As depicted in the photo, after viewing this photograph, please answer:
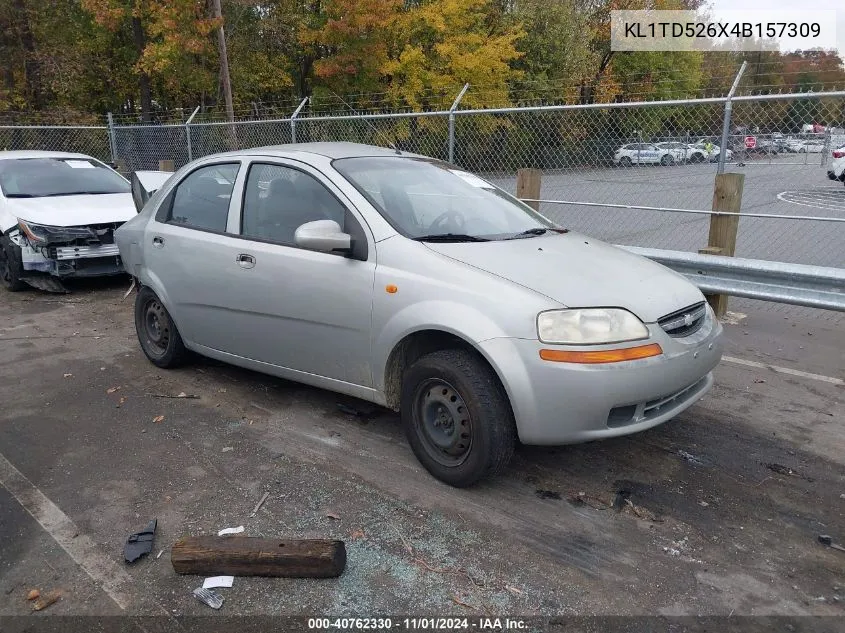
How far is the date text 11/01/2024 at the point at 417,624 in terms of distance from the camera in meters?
2.47

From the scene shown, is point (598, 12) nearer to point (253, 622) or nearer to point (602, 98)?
point (602, 98)

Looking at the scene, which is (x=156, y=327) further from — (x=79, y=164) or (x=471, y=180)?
(x=79, y=164)


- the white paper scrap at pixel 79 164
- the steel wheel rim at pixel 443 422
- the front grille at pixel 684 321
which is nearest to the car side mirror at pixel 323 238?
the steel wheel rim at pixel 443 422

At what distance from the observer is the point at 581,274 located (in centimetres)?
338

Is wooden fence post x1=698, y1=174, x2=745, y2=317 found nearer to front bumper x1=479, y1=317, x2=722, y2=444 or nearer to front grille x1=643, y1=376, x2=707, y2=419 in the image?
front grille x1=643, y1=376, x2=707, y2=419

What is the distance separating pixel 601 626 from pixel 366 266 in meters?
2.06

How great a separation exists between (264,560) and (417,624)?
0.69 metres

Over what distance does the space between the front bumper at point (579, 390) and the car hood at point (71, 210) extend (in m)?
6.15

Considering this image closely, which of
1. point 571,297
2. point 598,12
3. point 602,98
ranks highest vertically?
point 598,12

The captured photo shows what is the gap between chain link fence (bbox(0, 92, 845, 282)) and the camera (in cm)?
784

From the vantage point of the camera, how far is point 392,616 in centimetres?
253

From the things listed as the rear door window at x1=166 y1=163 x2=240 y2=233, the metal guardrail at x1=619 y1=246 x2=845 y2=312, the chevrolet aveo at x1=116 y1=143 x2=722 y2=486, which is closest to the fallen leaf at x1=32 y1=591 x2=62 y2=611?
the chevrolet aveo at x1=116 y1=143 x2=722 y2=486

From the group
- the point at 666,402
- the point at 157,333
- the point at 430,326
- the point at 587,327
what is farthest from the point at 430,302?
the point at 157,333

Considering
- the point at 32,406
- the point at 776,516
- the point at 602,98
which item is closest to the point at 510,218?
the point at 776,516
